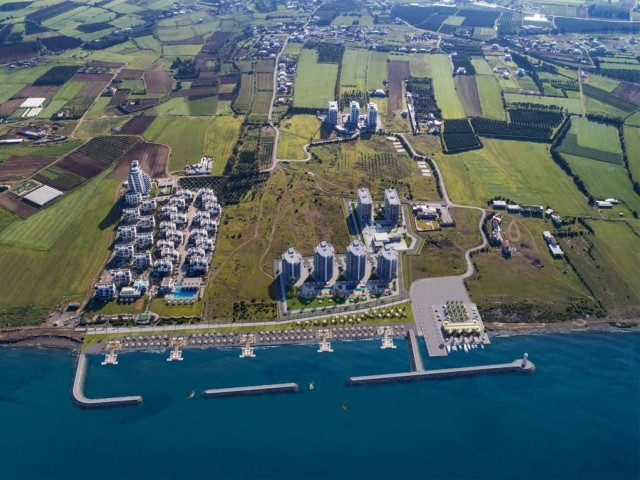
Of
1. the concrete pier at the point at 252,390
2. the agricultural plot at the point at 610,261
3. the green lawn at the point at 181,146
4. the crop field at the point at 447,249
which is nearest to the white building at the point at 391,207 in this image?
the crop field at the point at 447,249

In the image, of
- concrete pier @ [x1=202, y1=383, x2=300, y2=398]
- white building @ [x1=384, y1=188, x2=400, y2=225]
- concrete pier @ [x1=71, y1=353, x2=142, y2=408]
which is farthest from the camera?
white building @ [x1=384, y1=188, x2=400, y2=225]

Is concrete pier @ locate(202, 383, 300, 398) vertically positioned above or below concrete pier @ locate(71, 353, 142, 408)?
above

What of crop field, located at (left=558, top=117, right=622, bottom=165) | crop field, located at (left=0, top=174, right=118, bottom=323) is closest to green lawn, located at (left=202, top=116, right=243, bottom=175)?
crop field, located at (left=0, top=174, right=118, bottom=323)

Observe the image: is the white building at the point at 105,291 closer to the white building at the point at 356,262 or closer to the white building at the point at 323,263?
the white building at the point at 323,263

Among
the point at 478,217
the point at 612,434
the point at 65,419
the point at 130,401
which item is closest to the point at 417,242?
the point at 478,217

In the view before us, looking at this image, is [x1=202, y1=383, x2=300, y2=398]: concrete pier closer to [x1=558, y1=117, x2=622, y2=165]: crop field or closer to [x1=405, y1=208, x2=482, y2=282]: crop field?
[x1=405, y1=208, x2=482, y2=282]: crop field

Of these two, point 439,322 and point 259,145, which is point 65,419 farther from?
point 259,145
